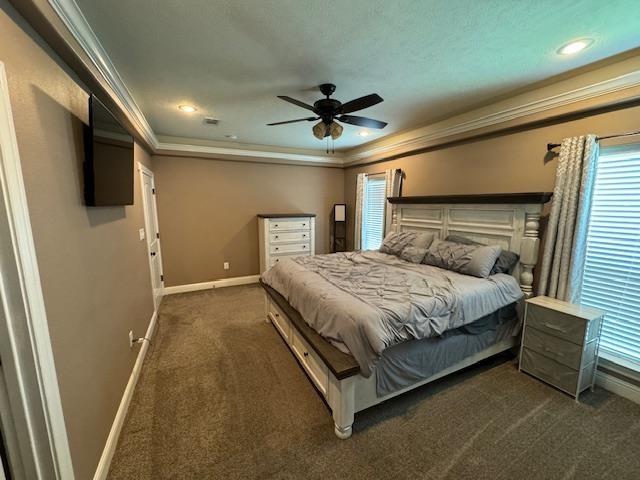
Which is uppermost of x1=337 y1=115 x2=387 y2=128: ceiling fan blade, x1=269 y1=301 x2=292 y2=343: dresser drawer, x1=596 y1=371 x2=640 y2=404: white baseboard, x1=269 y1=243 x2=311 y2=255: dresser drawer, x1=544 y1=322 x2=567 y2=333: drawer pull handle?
x1=337 y1=115 x2=387 y2=128: ceiling fan blade

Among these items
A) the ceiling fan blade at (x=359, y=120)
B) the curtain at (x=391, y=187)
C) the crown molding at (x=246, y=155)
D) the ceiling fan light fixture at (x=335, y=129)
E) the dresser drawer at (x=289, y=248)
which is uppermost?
the crown molding at (x=246, y=155)

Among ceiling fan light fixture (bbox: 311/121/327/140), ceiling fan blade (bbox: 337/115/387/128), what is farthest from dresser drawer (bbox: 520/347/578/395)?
ceiling fan light fixture (bbox: 311/121/327/140)

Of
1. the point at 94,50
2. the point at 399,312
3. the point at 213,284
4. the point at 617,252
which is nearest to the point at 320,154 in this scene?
the point at 213,284

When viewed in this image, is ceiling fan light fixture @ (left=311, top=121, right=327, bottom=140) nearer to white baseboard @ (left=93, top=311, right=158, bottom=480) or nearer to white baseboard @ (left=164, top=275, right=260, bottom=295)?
white baseboard @ (left=93, top=311, right=158, bottom=480)

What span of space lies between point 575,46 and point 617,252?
162 centimetres

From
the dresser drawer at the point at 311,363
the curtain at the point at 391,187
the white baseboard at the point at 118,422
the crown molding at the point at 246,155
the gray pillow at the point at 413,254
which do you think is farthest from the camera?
the curtain at the point at 391,187

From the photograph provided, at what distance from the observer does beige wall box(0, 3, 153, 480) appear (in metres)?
1.06

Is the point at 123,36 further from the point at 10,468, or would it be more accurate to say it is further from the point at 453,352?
the point at 453,352

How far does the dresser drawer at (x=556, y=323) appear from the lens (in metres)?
1.96

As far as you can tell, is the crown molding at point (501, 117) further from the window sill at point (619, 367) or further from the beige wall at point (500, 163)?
the window sill at point (619, 367)

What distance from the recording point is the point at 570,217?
2.19 m

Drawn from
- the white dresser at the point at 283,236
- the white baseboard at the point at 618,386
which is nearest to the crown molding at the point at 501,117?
the white dresser at the point at 283,236

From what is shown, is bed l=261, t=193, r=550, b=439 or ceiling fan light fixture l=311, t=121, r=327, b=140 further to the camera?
ceiling fan light fixture l=311, t=121, r=327, b=140

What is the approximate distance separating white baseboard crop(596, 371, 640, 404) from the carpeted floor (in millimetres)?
69
